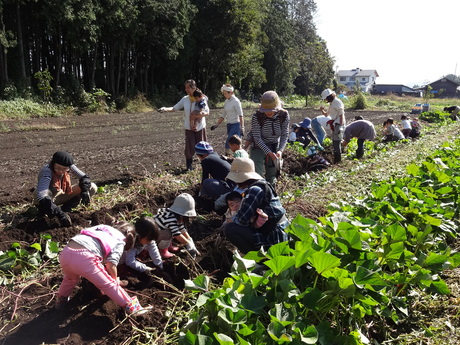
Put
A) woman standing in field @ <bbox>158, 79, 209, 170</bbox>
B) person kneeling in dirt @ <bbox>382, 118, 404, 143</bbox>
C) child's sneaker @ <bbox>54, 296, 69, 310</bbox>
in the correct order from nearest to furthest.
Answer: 1. child's sneaker @ <bbox>54, 296, 69, 310</bbox>
2. woman standing in field @ <bbox>158, 79, 209, 170</bbox>
3. person kneeling in dirt @ <bbox>382, 118, 404, 143</bbox>

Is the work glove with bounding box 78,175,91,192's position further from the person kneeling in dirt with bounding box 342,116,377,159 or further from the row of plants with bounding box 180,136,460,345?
the person kneeling in dirt with bounding box 342,116,377,159

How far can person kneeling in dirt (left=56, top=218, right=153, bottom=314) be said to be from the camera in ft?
8.79

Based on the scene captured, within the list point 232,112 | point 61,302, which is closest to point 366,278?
point 61,302

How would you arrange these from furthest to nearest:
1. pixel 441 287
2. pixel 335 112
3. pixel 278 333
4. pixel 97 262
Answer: pixel 335 112 < pixel 97 262 < pixel 441 287 < pixel 278 333

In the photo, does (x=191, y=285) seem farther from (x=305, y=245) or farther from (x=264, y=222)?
(x=264, y=222)

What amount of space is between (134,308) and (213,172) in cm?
256

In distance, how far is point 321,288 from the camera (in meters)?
2.46

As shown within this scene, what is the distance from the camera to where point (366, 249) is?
251 centimetres

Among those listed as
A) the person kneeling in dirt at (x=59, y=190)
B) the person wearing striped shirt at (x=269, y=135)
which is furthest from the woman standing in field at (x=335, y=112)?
the person kneeling in dirt at (x=59, y=190)

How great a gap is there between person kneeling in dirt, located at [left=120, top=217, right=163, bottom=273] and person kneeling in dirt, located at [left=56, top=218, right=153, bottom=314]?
19cm

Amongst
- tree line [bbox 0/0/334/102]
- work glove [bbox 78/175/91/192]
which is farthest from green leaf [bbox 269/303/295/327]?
tree line [bbox 0/0/334/102]

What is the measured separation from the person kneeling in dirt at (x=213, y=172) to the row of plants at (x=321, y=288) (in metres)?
2.07

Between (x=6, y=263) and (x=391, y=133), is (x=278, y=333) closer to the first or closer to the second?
(x=6, y=263)

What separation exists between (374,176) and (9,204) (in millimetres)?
5742
